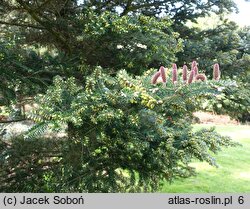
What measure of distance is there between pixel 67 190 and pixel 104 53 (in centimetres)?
193

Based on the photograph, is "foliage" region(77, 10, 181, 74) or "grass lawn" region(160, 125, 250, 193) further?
"grass lawn" region(160, 125, 250, 193)

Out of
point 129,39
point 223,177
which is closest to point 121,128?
point 129,39

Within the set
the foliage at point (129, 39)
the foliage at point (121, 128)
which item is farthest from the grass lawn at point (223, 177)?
the foliage at point (129, 39)

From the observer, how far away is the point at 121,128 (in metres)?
3.55

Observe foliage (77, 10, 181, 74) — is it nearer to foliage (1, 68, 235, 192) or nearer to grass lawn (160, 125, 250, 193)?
foliage (1, 68, 235, 192)

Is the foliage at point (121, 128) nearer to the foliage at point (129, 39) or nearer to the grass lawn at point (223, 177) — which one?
the foliage at point (129, 39)

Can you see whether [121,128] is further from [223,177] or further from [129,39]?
[223,177]

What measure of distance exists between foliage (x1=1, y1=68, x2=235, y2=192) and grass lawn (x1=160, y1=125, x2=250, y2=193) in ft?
9.61

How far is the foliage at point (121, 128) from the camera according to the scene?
8.15ft

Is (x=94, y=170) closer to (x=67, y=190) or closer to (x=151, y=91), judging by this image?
(x=67, y=190)

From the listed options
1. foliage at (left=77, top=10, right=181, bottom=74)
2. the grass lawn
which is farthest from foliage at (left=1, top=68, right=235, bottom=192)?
the grass lawn

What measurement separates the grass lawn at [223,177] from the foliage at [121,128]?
2930 mm

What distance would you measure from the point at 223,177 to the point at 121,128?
6.13 metres

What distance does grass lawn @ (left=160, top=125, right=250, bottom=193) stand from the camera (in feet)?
25.7
